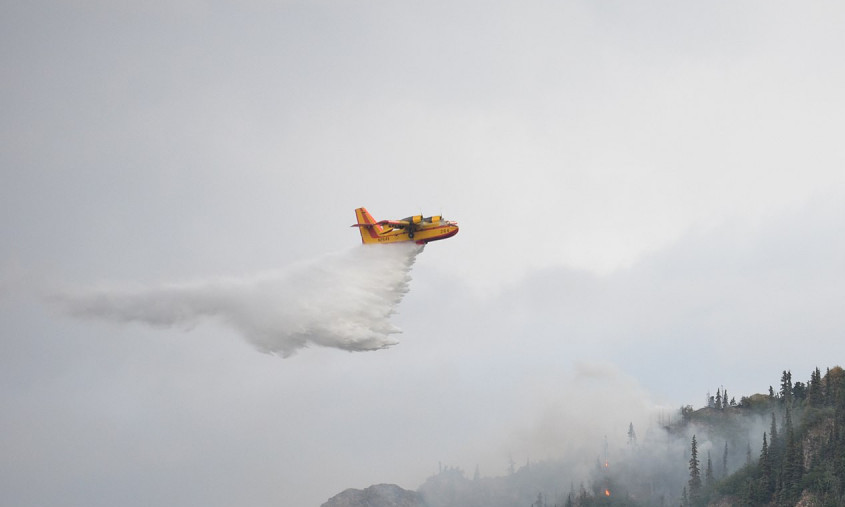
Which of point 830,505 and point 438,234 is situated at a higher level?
point 438,234

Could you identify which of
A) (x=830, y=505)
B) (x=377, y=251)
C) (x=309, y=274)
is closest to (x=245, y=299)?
(x=309, y=274)

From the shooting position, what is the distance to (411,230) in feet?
350

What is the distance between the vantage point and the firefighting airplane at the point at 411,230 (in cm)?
10531

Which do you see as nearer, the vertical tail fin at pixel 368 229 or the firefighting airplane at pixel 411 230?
the firefighting airplane at pixel 411 230

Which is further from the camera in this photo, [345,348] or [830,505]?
[830,505]

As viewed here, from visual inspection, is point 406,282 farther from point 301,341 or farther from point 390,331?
point 301,341

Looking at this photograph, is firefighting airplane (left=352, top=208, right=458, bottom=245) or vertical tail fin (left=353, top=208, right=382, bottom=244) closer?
firefighting airplane (left=352, top=208, right=458, bottom=245)

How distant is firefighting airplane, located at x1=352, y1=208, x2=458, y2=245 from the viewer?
105 meters

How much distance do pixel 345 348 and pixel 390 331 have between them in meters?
5.72

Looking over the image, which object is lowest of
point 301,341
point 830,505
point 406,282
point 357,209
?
point 830,505

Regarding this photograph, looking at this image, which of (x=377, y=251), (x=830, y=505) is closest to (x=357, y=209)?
(x=377, y=251)

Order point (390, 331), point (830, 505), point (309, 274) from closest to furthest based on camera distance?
point (390, 331) → point (309, 274) → point (830, 505)

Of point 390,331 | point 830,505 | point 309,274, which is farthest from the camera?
point 830,505

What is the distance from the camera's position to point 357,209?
11400cm
